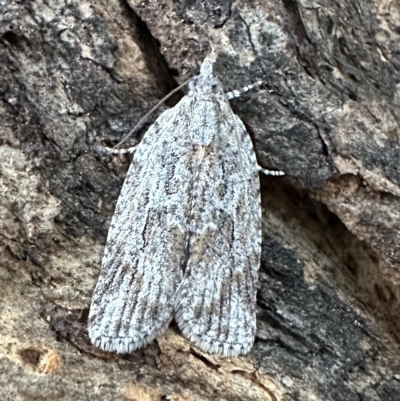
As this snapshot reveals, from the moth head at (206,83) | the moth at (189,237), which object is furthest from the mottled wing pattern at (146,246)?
the moth head at (206,83)

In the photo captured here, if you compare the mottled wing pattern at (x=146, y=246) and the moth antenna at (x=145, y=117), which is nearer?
the mottled wing pattern at (x=146, y=246)

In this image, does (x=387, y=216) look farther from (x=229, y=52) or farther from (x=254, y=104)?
(x=229, y=52)

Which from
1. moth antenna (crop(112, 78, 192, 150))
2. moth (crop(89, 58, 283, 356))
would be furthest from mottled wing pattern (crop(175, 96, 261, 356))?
moth antenna (crop(112, 78, 192, 150))

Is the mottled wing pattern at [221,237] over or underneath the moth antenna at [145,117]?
underneath

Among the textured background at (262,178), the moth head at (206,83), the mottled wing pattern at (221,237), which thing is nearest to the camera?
the textured background at (262,178)

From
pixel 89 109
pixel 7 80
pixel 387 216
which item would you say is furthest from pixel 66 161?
pixel 387 216

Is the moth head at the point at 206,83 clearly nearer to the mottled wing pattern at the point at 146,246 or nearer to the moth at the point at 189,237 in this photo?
the moth at the point at 189,237
